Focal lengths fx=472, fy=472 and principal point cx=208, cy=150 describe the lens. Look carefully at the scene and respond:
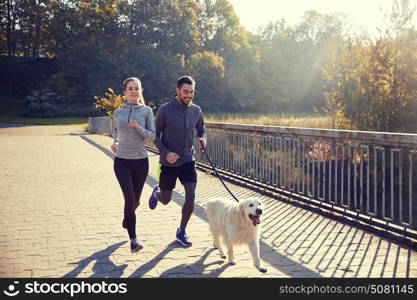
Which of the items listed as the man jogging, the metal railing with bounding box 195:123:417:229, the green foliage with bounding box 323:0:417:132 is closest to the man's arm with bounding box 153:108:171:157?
the man jogging

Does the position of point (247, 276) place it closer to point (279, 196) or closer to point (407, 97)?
point (279, 196)

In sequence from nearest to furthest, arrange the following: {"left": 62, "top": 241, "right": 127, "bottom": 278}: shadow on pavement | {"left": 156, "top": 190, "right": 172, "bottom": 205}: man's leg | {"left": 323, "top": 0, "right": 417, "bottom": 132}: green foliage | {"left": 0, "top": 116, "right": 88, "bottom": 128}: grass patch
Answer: {"left": 62, "top": 241, "right": 127, "bottom": 278}: shadow on pavement < {"left": 156, "top": 190, "right": 172, "bottom": 205}: man's leg < {"left": 323, "top": 0, "right": 417, "bottom": 132}: green foliage < {"left": 0, "top": 116, "right": 88, "bottom": 128}: grass patch

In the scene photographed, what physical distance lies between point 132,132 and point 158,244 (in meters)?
1.39

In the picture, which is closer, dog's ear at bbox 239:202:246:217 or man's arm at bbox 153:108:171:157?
dog's ear at bbox 239:202:246:217

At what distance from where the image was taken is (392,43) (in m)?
12.2

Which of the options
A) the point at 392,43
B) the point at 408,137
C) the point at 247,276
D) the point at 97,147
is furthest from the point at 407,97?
the point at 97,147

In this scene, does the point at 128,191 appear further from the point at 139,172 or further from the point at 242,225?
the point at 242,225

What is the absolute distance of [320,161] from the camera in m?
7.88

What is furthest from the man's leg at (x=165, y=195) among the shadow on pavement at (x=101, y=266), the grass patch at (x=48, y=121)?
the grass patch at (x=48, y=121)

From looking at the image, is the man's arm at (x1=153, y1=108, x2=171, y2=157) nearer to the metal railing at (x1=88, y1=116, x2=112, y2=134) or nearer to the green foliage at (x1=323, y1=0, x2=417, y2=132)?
the green foliage at (x1=323, y1=0, x2=417, y2=132)

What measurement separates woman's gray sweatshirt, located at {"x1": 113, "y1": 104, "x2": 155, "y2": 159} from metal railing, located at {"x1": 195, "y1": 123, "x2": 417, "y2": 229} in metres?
2.93

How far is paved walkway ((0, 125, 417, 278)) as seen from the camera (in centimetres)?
471

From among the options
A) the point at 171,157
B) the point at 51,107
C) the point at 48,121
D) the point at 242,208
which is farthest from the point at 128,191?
the point at 51,107

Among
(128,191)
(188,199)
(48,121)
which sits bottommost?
(188,199)
